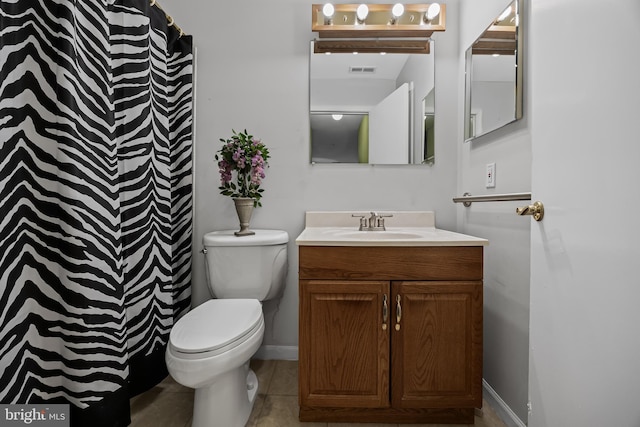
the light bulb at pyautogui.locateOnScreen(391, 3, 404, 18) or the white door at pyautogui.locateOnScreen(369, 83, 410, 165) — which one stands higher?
the light bulb at pyautogui.locateOnScreen(391, 3, 404, 18)

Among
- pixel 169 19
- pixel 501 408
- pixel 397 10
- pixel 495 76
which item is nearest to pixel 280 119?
pixel 169 19


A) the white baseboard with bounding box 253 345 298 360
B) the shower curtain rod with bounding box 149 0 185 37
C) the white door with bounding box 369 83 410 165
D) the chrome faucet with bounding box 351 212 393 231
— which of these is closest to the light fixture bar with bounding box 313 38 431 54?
the white door with bounding box 369 83 410 165

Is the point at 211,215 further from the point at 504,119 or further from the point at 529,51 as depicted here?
the point at 529,51

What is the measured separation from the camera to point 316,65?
1913 millimetres

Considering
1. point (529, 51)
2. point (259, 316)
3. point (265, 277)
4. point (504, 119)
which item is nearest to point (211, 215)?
point (265, 277)

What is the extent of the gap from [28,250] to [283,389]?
1.22 metres

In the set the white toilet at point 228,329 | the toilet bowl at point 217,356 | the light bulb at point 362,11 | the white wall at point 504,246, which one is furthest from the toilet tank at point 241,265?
the light bulb at point 362,11

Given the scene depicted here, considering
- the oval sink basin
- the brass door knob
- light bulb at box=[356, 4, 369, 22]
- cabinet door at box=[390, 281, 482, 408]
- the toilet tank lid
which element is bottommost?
cabinet door at box=[390, 281, 482, 408]

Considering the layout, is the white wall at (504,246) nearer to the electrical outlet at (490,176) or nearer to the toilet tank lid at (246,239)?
the electrical outlet at (490,176)

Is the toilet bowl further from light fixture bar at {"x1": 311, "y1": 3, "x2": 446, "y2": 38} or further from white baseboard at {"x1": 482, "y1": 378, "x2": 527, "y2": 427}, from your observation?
light fixture bar at {"x1": 311, "y1": 3, "x2": 446, "y2": 38}

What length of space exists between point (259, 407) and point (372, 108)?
1638mm

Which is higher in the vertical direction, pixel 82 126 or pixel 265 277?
pixel 82 126

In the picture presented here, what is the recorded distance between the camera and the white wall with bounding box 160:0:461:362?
1.93 m

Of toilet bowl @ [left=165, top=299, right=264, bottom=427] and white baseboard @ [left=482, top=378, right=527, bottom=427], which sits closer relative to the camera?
toilet bowl @ [left=165, top=299, right=264, bottom=427]
